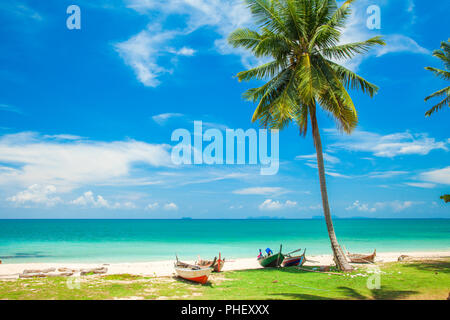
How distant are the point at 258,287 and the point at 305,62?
30.1 ft

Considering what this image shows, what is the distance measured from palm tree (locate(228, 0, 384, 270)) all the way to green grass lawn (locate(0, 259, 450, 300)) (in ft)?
7.69

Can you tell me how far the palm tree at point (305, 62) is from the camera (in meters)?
13.0

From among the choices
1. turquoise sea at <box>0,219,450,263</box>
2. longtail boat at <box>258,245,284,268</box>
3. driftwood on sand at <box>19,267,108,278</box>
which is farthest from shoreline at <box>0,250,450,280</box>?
turquoise sea at <box>0,219,450,263</box>

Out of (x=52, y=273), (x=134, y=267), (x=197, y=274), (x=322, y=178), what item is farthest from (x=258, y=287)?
(x=134, y=267)

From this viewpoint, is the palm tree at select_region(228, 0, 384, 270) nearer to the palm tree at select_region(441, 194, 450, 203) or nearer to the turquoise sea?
the palm tree at select_region(441, 194, 450, 203)

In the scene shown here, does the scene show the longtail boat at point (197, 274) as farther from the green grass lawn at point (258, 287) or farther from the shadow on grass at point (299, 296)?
the shadow on grass at point (299, 296)

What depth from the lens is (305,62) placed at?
12.6m

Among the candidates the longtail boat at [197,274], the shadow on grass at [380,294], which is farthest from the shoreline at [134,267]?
the shadow on grass at [380,294]

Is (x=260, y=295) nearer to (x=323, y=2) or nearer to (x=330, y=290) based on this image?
(x=330, y=290)

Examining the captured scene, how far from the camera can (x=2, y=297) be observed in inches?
353

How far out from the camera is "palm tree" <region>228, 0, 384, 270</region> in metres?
13.0

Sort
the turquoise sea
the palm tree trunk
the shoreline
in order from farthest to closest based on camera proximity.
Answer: the turquoise sea < the shoreline < the palm tree trunk
